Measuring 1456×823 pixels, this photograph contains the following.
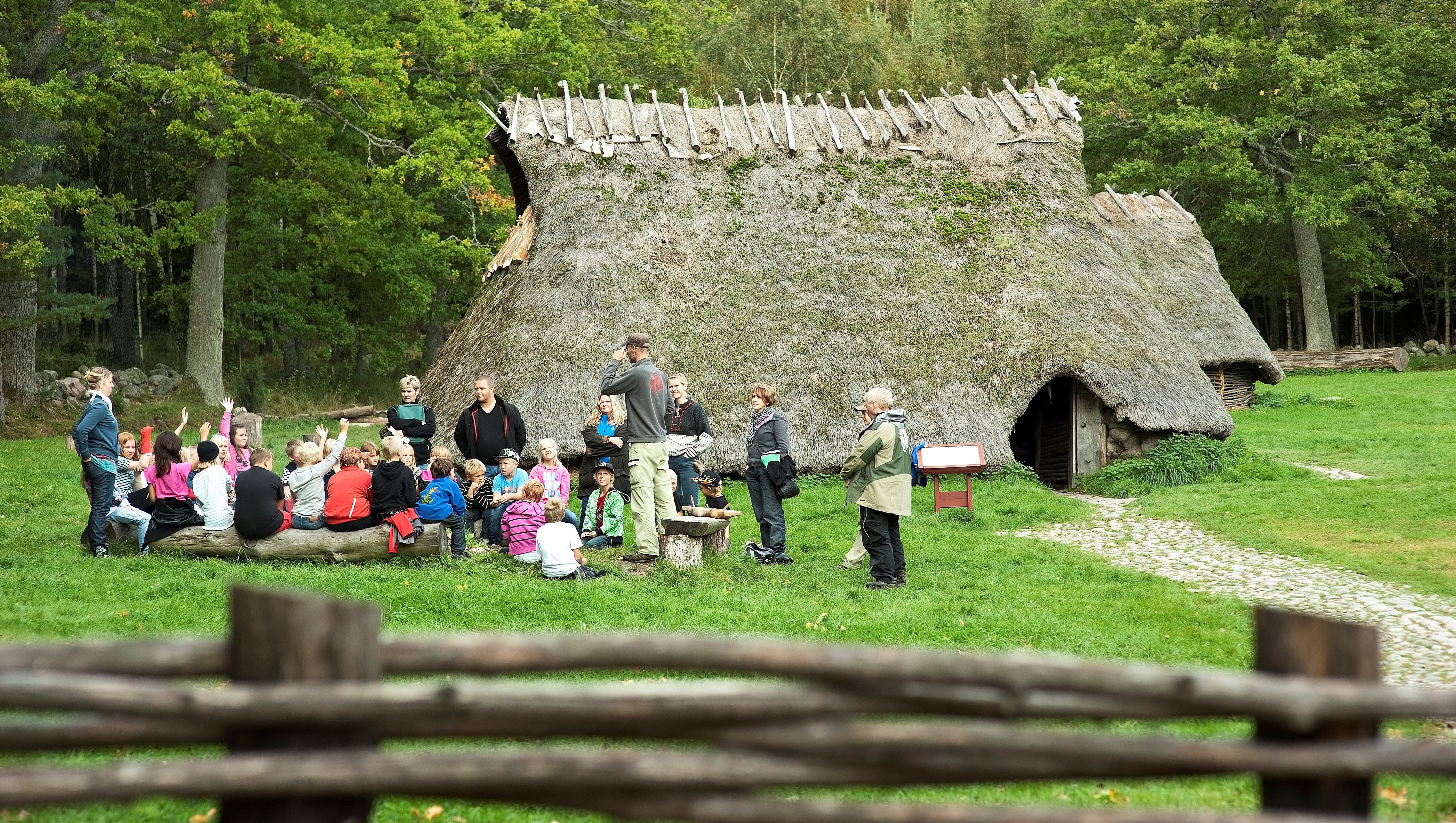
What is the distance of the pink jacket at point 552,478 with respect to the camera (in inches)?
442

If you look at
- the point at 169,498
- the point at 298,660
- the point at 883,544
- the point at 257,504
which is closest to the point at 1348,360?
the point at 883,544

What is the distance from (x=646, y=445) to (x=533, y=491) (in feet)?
3.62

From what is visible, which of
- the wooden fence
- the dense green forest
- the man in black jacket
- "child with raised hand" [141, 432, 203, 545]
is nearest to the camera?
the wooden fence

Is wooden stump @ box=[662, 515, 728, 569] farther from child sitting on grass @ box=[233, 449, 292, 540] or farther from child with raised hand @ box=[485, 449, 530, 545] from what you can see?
child sitting on grass @ box=[233, 449, 292, 540]

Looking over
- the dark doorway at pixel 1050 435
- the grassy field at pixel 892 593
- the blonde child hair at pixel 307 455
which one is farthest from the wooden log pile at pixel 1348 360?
the blonde child hair at pixel 307 455

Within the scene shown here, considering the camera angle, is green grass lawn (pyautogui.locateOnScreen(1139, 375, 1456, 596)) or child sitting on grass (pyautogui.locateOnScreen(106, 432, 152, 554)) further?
green grass lawn (pyautogui.locateOnScreen(1139, 375, 1456, 596))

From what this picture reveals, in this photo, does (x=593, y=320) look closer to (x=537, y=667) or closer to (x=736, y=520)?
(x=736, y=520)

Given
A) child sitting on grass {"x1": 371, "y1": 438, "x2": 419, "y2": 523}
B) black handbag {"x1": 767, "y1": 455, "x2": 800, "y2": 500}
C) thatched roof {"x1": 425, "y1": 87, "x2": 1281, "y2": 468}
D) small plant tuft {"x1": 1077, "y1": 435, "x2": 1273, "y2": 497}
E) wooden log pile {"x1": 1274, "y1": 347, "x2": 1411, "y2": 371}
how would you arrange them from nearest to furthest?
1. child sitting on grass {"x1": 371, "y1": 438, "x2": 419, "y2": 523}
2. black handbag {"x1": 767, "y1": 455, "x2": 800, "y2": 500}
3. thatched roof {"x1": 425, "y1": 87, "x2": 1281, "y2": 468}
4. small plant tuft {"x1": 1077, "y1": 435, "x2": 1273, "y2": 497}
5. wooden log pile {"x1": 1274, "y1": 347, "x2": 1411, "y2": 371}

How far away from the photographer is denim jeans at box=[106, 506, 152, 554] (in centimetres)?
1027

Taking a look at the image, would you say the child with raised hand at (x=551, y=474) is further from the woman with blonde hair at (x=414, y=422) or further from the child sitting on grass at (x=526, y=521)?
the woman with blonde hair at (x=414, y=422)

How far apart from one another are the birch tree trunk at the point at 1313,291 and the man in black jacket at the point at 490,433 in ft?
91.4

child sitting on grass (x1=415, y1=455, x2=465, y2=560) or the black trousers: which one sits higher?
child sitting on grass (x1=415, y1=455, x2=465, y2=560)

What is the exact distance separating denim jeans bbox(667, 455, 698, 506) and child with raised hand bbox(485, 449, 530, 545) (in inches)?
60.8

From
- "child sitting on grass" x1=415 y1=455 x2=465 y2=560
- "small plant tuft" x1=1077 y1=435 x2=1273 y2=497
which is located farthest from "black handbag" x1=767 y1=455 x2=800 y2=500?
"small plant tuft" x1=1077 y1=435 x2=1273 y2=497
